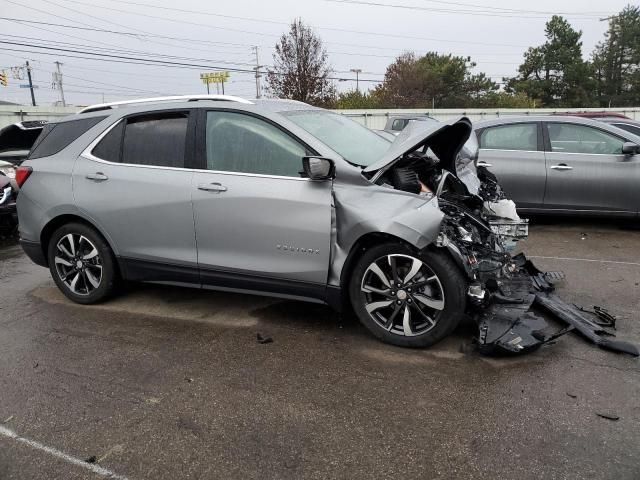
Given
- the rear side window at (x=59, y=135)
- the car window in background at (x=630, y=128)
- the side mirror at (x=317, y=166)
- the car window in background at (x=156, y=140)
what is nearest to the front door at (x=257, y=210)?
the side mirror at (x=317, y=166)

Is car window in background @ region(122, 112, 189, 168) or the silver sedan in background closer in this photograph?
car window in background @ region(122, 112, 189, 168)

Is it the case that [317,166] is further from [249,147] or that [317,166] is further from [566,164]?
[566,164]

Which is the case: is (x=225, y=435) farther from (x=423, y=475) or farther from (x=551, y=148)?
(x=551, y=148)

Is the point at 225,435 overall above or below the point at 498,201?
below

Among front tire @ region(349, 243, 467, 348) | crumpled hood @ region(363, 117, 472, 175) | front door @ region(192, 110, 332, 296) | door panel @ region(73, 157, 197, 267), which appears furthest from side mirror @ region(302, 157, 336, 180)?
door panel @ region(73, 157, 197, 267)

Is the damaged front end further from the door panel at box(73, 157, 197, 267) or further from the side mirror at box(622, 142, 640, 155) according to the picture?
the side mirror at box(622, 142, 640, 155)

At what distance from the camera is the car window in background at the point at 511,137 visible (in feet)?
23.7

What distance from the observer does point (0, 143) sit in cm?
629

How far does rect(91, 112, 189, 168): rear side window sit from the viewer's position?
4289mm

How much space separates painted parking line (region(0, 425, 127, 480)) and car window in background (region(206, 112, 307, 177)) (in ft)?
7.21

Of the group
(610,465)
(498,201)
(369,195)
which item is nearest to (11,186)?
(369,195)

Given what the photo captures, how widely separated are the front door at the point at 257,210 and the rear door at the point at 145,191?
6.2 inches

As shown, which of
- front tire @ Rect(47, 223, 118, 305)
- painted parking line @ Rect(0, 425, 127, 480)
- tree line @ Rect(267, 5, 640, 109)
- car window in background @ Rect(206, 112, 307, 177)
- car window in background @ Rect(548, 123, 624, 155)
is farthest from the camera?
tree line @ Rect(267, 5, 640, 109)

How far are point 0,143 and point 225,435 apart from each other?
5258 millimetres
